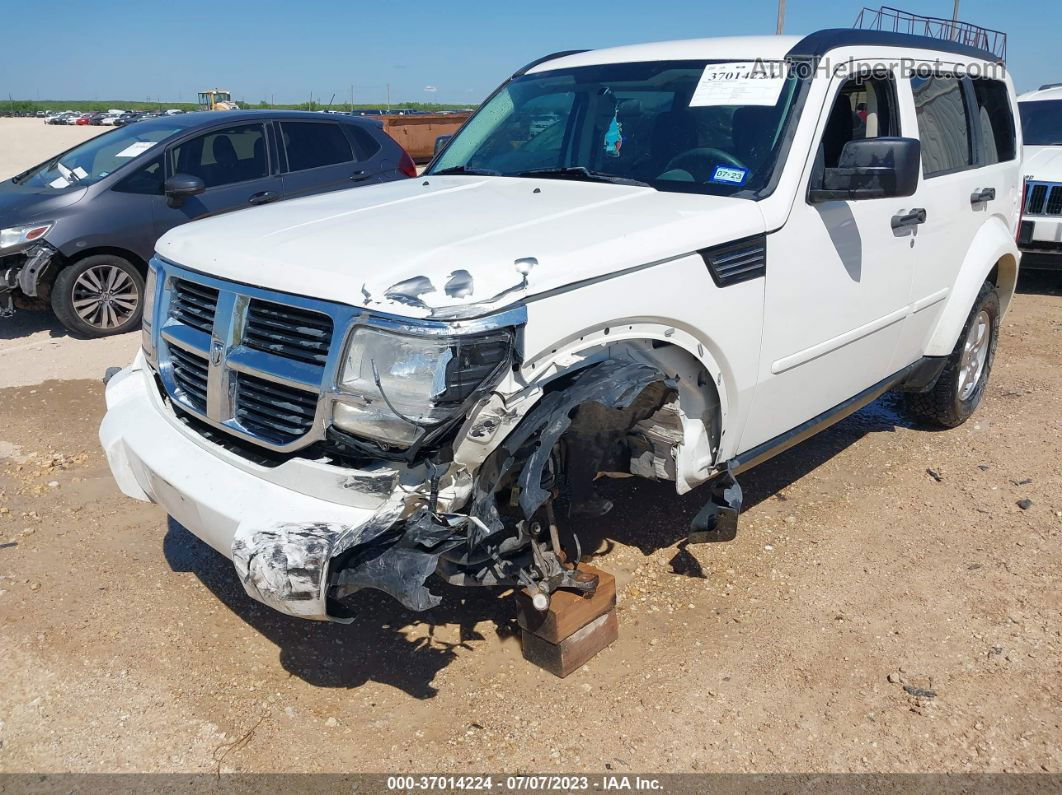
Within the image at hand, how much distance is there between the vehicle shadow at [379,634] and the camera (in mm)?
3006

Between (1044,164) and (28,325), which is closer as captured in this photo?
(28,325)

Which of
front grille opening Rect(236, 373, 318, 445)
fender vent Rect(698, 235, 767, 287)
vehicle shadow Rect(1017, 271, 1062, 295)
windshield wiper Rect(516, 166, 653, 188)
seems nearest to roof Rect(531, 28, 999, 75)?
windshield wiper Rect(516, 166, 653, 188)

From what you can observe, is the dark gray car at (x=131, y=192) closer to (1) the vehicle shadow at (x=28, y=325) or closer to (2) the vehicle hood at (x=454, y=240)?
(1) the vehicle shadow at (x=28, y=325)

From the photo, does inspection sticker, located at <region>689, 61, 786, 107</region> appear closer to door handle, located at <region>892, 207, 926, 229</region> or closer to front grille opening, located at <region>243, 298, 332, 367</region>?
door handle, located at <region>892, 207, 926, 229</region>

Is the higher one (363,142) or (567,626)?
(363,142)

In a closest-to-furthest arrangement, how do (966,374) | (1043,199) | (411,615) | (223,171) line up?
(411,615) → (966,374) → (223,171) → (1043,199)

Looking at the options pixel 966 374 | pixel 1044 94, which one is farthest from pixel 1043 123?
pixel 966 374

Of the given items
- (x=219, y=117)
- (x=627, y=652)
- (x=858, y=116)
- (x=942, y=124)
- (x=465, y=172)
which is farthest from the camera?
(x=219, y=117)

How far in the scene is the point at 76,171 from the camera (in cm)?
750

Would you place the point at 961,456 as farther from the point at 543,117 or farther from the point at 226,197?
the point at 226,197

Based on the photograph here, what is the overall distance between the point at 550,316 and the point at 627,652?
1385mm

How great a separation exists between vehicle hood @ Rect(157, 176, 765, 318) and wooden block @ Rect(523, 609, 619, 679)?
1.27 meters

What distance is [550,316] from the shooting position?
2.42 m

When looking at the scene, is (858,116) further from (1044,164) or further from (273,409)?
(1044,164)
